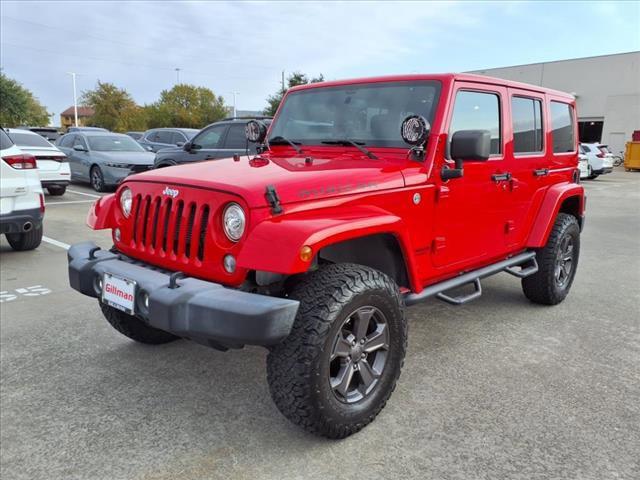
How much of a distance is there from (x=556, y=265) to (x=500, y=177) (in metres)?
1.32

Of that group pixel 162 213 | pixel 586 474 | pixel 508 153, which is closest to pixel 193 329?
pixel 162 213

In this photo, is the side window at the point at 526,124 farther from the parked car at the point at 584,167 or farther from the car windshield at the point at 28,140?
the parked car at the point at 584,167

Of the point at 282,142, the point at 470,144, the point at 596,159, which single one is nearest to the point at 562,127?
Answer: the point at 470,144

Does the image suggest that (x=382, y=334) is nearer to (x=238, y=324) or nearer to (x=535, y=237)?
(x=238, y=324)

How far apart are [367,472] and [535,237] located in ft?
8.78

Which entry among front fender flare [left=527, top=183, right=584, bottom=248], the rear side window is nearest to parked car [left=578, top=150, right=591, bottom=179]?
front fender flare [left=527, top=183, right=584, bottom=248]

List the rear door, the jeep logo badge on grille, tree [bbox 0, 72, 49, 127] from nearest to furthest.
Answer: the jeep logo badge on grille < the rear door < tree [bbox 0, 72, 49, 127]

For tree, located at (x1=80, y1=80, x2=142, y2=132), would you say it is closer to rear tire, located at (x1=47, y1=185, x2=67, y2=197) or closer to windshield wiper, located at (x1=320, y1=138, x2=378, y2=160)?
rear tire, located at (x1=47, y1=185, x2=67, y2=197)

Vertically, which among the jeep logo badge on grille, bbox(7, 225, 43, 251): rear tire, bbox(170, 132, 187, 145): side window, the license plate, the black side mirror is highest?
bbox(170, 132, 187, 145): side window

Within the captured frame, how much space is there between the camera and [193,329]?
7.39 ft

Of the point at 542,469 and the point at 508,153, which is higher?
the point at 508,153

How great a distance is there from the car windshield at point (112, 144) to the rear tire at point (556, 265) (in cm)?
1084

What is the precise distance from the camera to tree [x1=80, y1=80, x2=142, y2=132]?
197 ft

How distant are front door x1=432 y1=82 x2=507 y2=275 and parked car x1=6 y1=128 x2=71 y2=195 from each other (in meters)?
9.58
